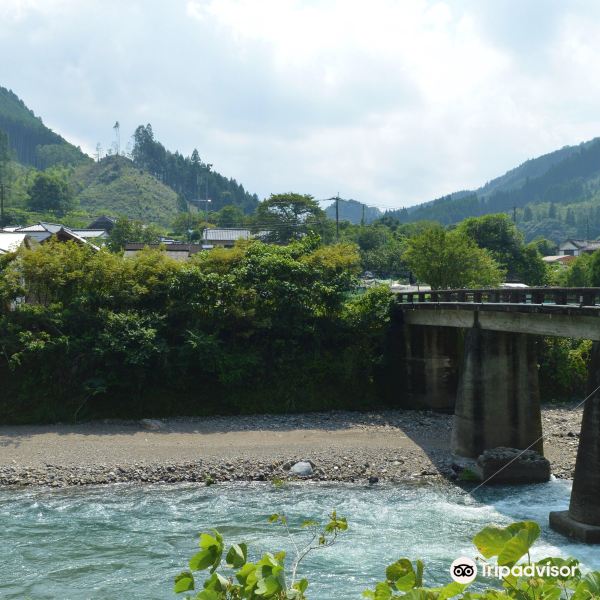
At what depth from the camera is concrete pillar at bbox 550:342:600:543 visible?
1736 centimetres

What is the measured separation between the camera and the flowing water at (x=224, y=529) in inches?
573

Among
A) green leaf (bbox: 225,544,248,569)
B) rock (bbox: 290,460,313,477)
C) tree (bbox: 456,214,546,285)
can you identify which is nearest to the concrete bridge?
rock (bbox: 290,460,313,477)

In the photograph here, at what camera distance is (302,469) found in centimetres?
2358

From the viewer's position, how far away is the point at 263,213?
281 ft

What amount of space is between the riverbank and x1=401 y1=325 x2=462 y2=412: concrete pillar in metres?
1.29

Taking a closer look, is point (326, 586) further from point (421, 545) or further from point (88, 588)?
point (88, 588)

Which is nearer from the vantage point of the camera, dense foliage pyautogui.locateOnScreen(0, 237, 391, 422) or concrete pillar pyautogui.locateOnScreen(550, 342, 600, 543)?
concrete pillar pyautogui.locateOnScreen(550, 342, 600, 543)

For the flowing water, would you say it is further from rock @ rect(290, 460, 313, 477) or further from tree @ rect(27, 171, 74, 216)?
tree @ rect(27, 171, 74, 216)

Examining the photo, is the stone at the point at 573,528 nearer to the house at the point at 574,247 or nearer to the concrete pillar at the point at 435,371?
the concrete pillar at the point at 435,371

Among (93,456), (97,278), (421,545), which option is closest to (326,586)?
(421,545)

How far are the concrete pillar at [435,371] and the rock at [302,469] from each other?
37.2 feet

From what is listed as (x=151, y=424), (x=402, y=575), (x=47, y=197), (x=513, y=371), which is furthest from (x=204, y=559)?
(x=47, y=197)

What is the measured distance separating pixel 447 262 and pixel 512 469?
32.5 m

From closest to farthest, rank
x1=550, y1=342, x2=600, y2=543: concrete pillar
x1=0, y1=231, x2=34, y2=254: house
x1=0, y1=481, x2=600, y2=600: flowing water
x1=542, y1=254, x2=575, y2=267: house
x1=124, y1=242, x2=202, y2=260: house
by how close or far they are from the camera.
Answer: x1=0, y1=481, x2=600, y2=600: flowing water, x1=550, y1=342, x2=600, y2=543: concrete pillar, x1=0, y1=231, x2=34, y2=254: house, x1=124, y1=242, x2=202, y2=260: house, x1=542, y1=254, x2=575, y2=267: house
